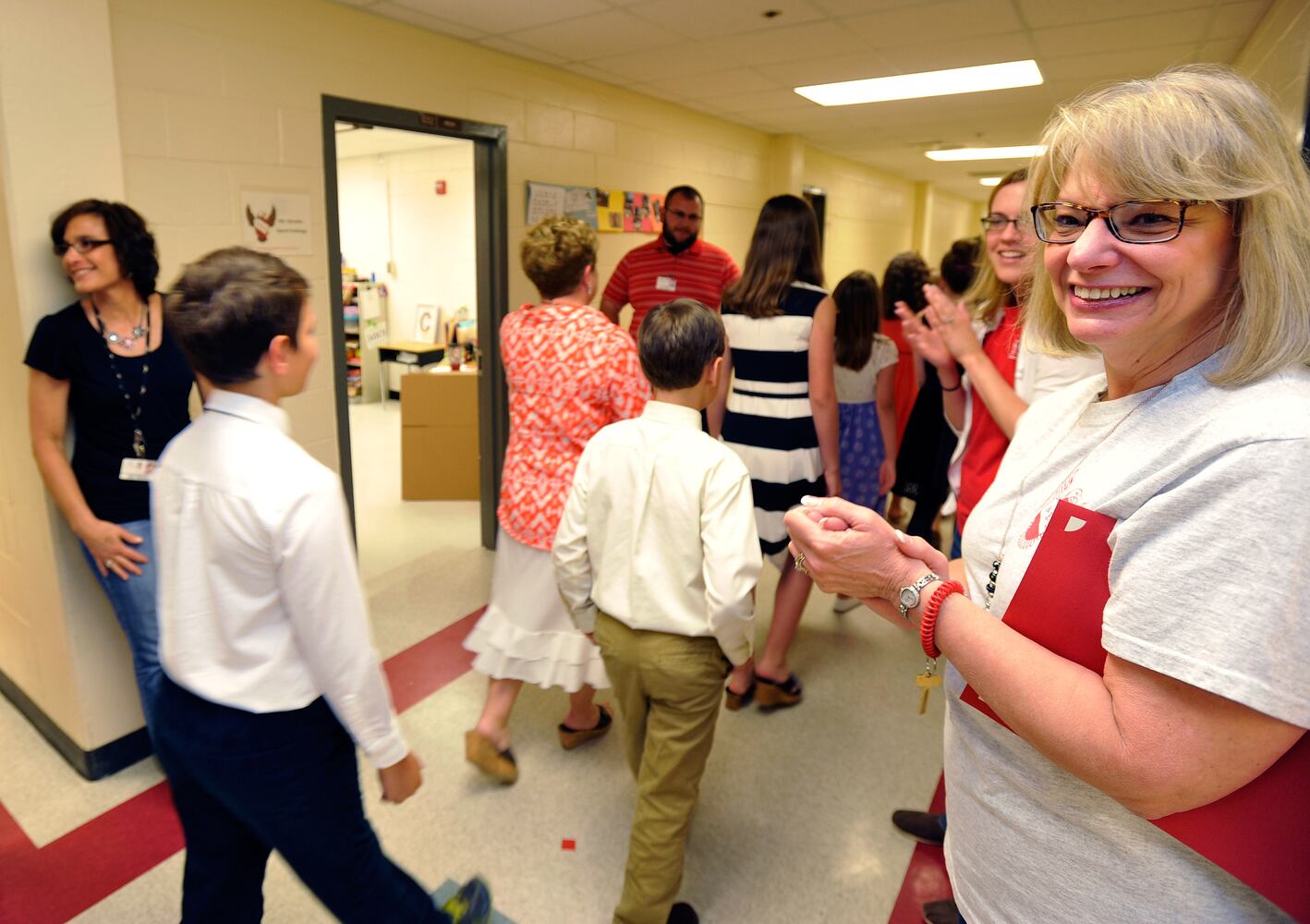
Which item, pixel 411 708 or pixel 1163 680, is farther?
pixel 411 708

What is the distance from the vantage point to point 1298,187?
706 mm

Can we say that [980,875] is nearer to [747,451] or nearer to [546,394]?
[546,394]

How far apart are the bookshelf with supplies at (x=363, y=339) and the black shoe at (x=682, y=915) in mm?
7433

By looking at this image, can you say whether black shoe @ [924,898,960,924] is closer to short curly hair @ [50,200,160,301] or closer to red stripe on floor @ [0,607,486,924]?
red stripe on floor @ [0,607,486,924]

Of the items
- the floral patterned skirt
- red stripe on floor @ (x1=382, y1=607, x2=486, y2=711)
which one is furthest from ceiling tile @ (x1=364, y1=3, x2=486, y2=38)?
red stripe on floor @ (x1=382, y1=607, x2=486, y2=711)

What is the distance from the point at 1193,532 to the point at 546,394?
5.75 ft

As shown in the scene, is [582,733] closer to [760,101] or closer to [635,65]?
[635,65]

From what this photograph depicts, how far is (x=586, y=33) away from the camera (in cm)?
345

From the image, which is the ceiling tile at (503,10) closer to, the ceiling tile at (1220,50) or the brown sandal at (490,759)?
Result: the brown sandal at (490,759)

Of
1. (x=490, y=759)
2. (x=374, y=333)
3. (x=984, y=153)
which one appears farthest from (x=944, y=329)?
(x=374, y=333)

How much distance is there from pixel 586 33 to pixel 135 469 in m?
2.62

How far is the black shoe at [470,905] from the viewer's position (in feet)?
5.13

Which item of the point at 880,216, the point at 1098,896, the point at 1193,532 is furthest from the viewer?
the point at 880,216

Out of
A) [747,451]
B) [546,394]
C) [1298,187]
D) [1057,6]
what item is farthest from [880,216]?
[1298,187]
